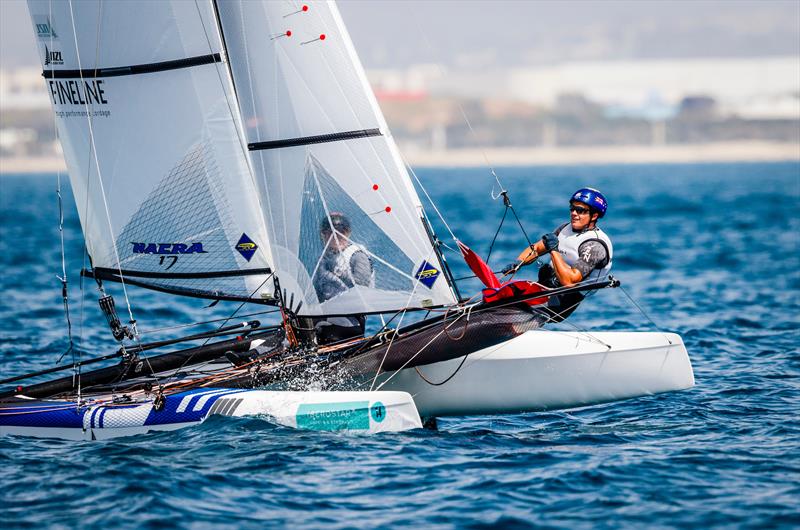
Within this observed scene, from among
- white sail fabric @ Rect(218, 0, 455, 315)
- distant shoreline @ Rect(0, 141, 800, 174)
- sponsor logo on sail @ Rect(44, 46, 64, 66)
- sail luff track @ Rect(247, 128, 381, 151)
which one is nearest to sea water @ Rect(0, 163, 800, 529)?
white sail fabric @ Rect(218, 0, 455, 315)

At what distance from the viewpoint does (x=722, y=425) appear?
8.52m

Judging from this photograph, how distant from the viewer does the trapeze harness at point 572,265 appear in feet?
28.6

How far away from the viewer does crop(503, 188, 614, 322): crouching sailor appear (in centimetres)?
855

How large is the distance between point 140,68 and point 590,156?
A: 144m

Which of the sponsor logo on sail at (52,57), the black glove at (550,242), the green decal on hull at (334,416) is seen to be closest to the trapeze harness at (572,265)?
the black glove at (550,242)

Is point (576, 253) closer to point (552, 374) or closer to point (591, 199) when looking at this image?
point (591, 199)

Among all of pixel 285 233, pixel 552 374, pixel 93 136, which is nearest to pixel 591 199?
pixel 552 374

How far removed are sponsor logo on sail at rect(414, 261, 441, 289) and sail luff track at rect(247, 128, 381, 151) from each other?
3.56 ft

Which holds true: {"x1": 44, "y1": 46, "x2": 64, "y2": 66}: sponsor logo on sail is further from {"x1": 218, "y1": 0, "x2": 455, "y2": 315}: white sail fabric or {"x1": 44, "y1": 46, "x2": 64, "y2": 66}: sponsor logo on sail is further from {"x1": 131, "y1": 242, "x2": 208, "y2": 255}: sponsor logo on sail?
{"x1": 131, "y1": 242, "x2": 208, "y2": 255}: sponsor logo on sail

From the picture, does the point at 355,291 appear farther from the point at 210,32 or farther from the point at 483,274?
the point at 210,32

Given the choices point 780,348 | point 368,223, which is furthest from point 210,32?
point 780,348

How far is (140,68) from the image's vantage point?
883cm

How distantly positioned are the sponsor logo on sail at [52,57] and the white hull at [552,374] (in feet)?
12.4

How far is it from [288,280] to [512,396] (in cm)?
203
